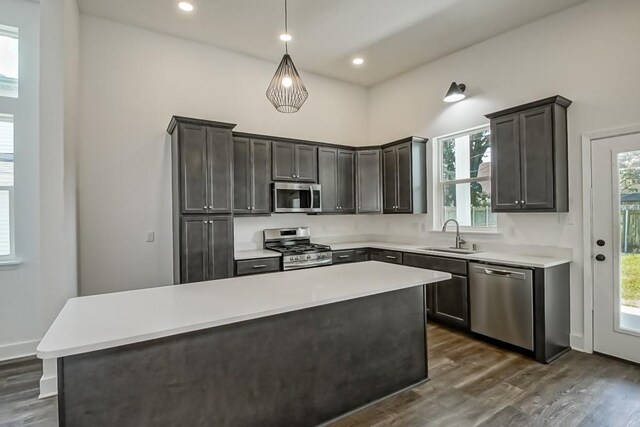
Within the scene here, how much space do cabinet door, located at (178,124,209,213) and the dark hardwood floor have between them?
196 cm

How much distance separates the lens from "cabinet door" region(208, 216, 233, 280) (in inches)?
145

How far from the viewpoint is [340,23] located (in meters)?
3.79

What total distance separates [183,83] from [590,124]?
14.8 feet

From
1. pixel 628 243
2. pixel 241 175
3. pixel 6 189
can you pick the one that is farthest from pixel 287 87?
pixel 628 243

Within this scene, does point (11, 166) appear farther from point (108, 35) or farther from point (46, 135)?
point (108, 35)

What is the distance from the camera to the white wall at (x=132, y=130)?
3.64 m

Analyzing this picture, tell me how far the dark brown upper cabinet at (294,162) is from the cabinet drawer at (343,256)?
1106 millimetres

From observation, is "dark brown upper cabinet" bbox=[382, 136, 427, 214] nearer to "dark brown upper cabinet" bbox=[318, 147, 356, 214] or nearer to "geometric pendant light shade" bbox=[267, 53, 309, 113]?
"dark brown upper cabinet" bbox=[318, 147, 356, 214]

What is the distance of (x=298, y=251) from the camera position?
4348 millimetres

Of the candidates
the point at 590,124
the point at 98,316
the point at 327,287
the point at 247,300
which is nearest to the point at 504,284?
the point at 590,124

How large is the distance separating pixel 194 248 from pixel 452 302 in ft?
9.72

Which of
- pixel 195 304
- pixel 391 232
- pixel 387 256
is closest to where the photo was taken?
pixel 195 304

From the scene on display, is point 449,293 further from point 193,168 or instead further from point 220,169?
point 193,168

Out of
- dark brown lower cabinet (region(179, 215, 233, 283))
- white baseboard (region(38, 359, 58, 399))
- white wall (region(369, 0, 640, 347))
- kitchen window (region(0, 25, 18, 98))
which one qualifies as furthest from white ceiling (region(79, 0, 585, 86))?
white baseboard (region(38, 359, 58, 399))
